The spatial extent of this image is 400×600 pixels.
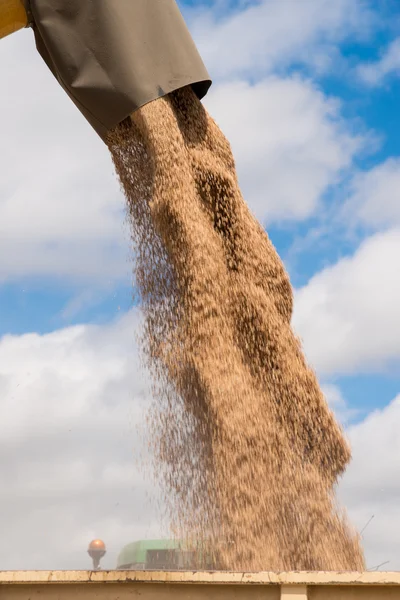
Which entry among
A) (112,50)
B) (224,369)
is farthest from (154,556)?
(112,50)

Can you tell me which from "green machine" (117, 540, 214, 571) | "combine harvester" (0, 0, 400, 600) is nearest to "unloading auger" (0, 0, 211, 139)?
"combine harvester" (0, 0, 400, 600)

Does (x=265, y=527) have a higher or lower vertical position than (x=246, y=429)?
lower

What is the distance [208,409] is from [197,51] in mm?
2018

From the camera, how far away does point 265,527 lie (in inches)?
141

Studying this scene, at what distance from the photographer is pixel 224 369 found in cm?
375

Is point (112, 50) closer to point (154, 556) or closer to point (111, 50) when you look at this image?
point (111, 50)

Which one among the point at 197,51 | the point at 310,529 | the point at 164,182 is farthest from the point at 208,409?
the point at 197,51

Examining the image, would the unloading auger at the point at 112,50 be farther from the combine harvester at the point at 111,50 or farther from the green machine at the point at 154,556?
the green machine at the point at 154,556

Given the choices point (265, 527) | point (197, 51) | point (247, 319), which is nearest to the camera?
point (265, 527)

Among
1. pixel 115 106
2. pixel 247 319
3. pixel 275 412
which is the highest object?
pixel 115 106

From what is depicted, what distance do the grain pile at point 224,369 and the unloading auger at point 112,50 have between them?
0.13 metres

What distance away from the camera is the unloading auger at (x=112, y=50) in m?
3.99

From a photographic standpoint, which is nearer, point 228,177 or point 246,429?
point 246,429

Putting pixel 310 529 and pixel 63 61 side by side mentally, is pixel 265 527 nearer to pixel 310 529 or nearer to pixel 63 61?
pixel 310 529
